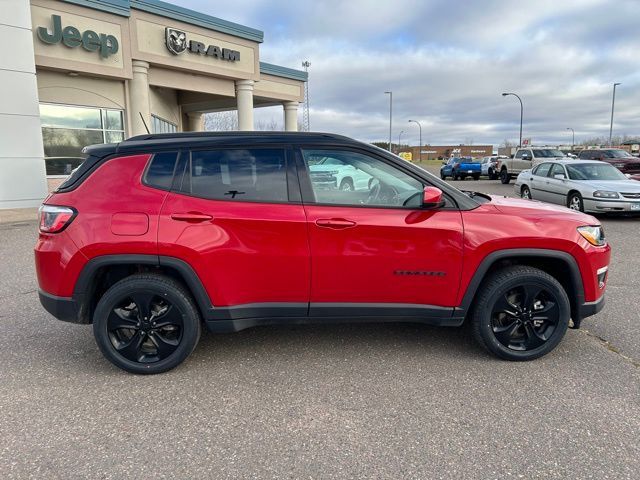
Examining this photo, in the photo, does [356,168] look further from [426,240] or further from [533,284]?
[533,284]

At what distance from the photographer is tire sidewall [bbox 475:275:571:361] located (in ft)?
11.5

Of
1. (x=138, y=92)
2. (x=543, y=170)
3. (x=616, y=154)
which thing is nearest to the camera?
(x=543, y=170)

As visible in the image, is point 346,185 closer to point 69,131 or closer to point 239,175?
point 239,175

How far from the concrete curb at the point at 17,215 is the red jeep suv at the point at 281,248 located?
10.1m

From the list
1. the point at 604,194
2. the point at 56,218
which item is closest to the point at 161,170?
the point at 56,218

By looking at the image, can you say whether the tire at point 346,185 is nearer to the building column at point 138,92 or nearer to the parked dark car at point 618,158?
the building column at point 138,92

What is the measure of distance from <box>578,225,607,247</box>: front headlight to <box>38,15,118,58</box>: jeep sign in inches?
588

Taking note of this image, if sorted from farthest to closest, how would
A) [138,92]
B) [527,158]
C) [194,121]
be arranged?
A: 1. [194,121]
2. [527,158]
3. [138,92]

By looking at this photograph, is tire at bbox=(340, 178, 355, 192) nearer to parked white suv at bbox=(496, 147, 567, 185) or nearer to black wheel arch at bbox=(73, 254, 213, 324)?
black wheel arch at bbox=(73, 254, 213, 324)

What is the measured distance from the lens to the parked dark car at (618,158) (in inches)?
765

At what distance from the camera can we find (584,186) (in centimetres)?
1145

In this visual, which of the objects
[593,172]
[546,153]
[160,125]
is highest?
[160,125]

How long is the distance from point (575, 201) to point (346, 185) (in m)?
10.3

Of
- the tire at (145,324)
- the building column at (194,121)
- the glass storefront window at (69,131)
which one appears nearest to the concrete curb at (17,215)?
the glass storefront window at (69,131)
